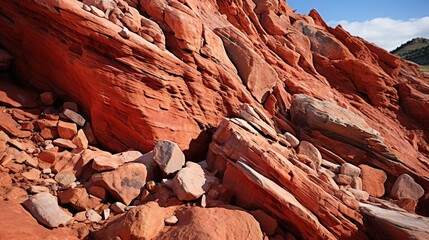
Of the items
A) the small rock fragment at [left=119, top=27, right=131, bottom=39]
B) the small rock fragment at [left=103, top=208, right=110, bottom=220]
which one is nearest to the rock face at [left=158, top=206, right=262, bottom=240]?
the small rock fragment at [left=103, top=208, right=110, bottom=220]

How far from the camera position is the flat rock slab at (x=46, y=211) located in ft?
23.2

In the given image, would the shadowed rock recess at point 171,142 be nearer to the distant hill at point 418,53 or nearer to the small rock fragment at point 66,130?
the small rock fragment at point 66,130

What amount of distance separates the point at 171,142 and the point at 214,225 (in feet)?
12.4

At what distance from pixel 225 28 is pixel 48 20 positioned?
8.89 meters

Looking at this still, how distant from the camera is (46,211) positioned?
7.20 meters

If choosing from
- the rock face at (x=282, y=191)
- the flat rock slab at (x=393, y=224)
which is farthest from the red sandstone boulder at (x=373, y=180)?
the rock face at (x=282, y=191)

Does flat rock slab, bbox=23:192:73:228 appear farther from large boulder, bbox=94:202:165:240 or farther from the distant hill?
the distant hill

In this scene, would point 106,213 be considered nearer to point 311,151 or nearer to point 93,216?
point 93,216

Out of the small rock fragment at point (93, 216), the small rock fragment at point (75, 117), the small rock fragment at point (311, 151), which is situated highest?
the small rock fragment at point (311, 151)

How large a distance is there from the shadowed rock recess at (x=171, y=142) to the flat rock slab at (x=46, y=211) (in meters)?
0.03

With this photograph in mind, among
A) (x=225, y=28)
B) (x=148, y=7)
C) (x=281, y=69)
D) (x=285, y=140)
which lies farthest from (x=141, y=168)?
(x=281, y=69)

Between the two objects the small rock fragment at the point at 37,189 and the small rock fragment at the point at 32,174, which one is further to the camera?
the small rock fragment at the point at 32,174

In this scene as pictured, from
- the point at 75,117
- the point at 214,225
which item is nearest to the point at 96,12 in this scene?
the point at 75,117

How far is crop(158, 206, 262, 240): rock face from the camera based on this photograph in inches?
276
